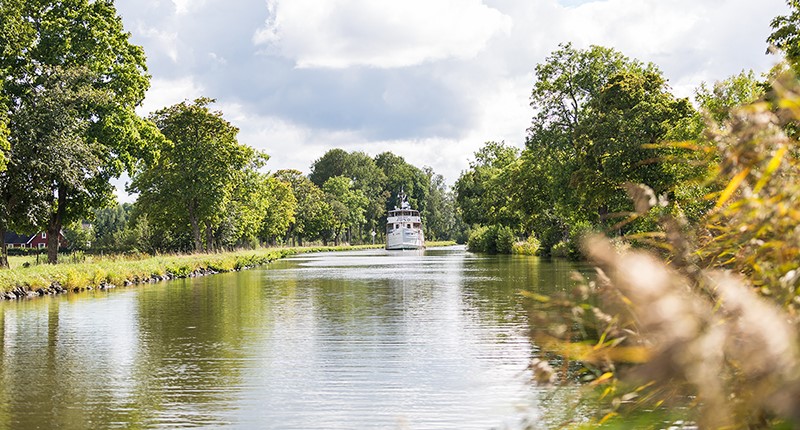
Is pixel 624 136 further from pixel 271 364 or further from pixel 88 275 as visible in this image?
pixel 271 364

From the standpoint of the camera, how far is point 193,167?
5238 centimetres

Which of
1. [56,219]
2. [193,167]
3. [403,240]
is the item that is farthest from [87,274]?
[403,240]

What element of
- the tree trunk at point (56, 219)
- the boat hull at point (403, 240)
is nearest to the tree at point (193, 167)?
the tree trunk at point (56, 219)

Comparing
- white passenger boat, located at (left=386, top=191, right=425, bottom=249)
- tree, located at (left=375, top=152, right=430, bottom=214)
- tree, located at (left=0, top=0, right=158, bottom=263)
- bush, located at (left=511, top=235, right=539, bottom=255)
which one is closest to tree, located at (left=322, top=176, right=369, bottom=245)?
tree, located at (left=375, top=152, right=430, bottom=214)

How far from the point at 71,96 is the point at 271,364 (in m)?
24.2

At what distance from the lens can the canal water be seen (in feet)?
27.8

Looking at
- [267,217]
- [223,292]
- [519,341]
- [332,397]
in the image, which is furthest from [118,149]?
[267,217]

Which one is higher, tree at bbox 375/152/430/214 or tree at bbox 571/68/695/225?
tree at bbox 375/152/430/214

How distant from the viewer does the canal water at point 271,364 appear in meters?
8.47

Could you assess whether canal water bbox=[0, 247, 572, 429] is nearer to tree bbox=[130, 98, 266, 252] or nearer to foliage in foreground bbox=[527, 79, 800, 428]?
foliage in foreground bbox=[527, 79, 800, 428]

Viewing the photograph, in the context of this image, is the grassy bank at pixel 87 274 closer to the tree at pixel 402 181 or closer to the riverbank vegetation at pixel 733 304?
the riverbank vegetation at pixel 733 304

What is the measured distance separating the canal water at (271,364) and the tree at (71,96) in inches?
408

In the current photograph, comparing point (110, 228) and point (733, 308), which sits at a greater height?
point (110, 228)

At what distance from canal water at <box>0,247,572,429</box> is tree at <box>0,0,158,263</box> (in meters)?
10.4
